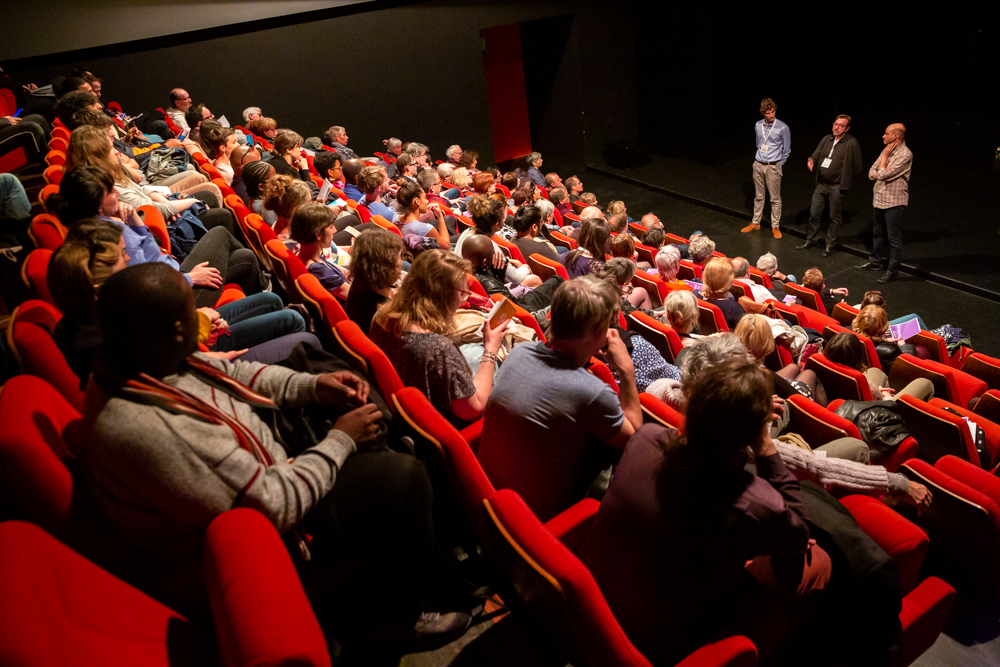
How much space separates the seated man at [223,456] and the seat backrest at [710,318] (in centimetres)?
236

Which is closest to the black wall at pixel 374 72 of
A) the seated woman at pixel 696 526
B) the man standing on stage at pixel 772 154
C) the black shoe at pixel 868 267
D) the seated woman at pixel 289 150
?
the seated woman at pixel 289 150

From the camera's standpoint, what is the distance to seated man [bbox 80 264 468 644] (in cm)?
119

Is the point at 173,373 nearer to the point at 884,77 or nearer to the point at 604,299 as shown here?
the point at 604,299

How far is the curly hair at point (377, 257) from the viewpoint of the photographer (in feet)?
7.50

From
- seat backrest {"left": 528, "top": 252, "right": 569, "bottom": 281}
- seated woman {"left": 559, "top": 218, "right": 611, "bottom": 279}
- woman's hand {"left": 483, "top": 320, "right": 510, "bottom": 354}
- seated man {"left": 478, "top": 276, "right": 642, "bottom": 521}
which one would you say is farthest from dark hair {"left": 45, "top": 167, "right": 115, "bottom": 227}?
seated woman {"left": 559, "top": 218, "right": 611, "bottom": 279}

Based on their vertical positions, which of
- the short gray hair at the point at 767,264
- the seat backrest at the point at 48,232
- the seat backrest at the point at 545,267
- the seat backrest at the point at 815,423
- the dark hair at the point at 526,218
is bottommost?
the short gray hair at the point at 767,264

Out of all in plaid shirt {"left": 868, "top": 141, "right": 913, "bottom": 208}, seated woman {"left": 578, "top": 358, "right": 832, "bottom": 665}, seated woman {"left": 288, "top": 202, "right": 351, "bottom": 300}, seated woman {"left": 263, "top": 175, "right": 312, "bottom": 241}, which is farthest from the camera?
plaid shirt {"left": 868, "top": 141, "right": 913, "bottom": 208}

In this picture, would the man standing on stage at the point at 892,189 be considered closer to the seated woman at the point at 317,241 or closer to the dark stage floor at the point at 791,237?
the dark stage floor at the point at 791,237

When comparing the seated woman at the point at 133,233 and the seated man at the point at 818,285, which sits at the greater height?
the seated woman at the point at 133,233

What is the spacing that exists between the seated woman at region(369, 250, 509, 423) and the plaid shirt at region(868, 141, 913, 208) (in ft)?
15.6

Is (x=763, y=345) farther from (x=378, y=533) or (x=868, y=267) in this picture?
(x=868, y=267)

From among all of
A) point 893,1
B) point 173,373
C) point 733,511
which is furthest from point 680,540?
point 893,1

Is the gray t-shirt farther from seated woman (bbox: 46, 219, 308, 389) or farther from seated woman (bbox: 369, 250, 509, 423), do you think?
seated woman (bbox: 46, 219, 308, 389)

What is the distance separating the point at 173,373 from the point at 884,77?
11.5m
